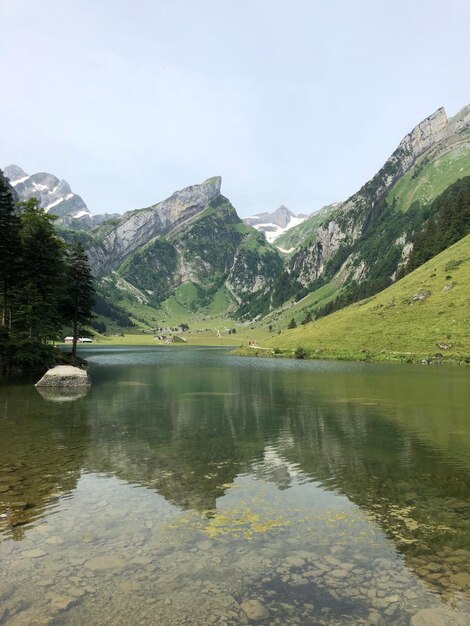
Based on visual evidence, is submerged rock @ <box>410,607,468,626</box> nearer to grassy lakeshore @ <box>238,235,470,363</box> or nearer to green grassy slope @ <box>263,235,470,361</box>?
grassy lakeshore @ <box>238,235,470,363</box>

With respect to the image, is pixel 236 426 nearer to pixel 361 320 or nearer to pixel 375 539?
pixel 375 539

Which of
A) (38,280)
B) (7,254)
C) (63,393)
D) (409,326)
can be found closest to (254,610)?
(63,393)

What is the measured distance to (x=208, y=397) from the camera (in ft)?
159

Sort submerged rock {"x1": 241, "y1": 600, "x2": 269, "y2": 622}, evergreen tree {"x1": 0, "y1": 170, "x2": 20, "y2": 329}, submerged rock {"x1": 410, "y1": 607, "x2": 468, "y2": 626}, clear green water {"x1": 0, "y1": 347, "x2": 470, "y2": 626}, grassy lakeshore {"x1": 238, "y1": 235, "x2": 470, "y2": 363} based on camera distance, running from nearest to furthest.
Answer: submerged rock {"x1": 410, "y1": 607, "x2": 468, "y2": 626} → submerged rock {"x1": 241, "y1": 600, "x2": 269, "y2": 622} → clear green water {"x1": 0, "y1": 347, "x2": 470, "y2": 626} → evergreen tree {"x1": 0, "y1": 170, "x2": 20, "y2": 329} → grassy lakeshore {"x1": 238, "y1": 235, "x2": 470, "y2": 363}

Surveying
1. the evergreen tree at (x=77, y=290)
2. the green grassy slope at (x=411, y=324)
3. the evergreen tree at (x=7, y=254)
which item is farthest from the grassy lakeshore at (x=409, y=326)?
the evergreen tree at (x=7, y=254)

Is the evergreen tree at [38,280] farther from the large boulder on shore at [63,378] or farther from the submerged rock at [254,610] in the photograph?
the submerged rock at [254,610]

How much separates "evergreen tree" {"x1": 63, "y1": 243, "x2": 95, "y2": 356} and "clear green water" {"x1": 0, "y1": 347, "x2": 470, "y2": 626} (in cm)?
5364

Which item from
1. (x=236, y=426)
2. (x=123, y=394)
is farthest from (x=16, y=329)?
(x=236, y=426)

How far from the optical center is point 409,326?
113875 mm

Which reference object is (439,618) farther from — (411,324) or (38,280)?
(411,324)

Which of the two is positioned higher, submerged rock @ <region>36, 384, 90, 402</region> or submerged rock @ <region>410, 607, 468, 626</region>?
submerged rock @ <region>36, 384, 90, 402</region>

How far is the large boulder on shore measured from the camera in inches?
2119

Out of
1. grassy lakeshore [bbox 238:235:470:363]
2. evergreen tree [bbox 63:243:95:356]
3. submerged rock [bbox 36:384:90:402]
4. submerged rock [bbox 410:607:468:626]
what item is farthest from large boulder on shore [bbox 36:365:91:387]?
grassy lakeshore [bbox 238:235:470:363]

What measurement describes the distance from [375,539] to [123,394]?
4141 centimetres
